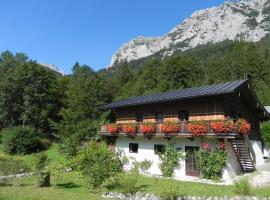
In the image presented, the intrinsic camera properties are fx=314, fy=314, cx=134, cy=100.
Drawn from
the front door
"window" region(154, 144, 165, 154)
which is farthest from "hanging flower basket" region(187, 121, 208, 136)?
"window" region(154, 144, 165, 154)

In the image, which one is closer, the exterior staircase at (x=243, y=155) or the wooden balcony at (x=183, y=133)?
the wooden balcony at (x=183, y=133)

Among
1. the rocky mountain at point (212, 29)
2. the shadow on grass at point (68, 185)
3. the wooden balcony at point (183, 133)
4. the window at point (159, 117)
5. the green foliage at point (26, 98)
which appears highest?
the rocky mountain at point (212, 29)

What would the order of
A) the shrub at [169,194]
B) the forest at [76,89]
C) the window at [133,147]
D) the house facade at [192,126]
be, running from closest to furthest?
the shrub at [169,194] → the house facade at [192,126] → the window at [133,147] → the forest at [76,89]

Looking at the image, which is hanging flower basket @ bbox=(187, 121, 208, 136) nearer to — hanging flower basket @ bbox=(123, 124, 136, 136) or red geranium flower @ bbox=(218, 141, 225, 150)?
red geranium flower @ bbox=(218, 141, 225, 150)

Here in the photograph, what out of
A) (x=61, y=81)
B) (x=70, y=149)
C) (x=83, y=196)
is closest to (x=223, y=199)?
(x=83, y=196)

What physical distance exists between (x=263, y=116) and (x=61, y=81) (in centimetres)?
4459

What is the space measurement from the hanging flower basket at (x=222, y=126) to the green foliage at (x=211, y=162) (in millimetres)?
1696

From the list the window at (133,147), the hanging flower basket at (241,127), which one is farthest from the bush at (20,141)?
the hanging flower basket at (241,127)

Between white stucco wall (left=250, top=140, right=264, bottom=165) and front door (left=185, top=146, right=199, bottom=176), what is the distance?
7.09m

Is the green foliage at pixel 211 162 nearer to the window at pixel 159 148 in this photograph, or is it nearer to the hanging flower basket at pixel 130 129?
the window at pixel 159 148

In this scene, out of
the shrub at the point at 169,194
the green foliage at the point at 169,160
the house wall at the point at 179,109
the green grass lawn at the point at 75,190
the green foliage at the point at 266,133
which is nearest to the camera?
the shrub at the point at 169,194

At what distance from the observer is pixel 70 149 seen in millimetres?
33312

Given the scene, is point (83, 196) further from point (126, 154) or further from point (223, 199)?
point (126, 154)

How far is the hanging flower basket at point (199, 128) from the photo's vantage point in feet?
75.2
